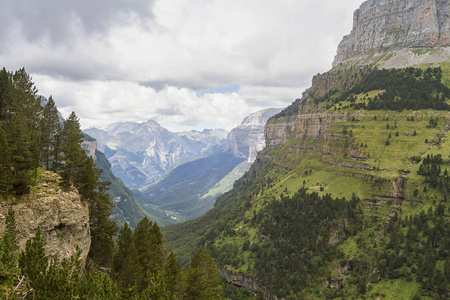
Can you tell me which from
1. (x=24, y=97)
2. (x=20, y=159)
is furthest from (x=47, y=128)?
(x=20, y=159)

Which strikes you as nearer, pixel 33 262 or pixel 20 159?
pixel 33 262

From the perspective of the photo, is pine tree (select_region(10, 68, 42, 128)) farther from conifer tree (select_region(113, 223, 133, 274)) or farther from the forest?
conifer tree (select_region(113, 223, 133, 274))

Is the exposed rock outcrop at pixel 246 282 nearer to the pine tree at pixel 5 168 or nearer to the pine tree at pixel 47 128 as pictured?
the pine tree at pixel 47 128

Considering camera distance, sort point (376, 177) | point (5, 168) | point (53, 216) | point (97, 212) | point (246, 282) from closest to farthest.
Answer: point (5, 168) < point (53, 216) < point (97, 212) < point (246, 282) < point (376, 177)

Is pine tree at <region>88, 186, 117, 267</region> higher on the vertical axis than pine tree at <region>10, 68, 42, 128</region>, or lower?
lower

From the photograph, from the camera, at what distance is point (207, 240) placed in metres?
191

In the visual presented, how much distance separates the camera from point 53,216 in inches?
1865

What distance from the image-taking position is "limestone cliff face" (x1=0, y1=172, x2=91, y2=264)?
42000 millimetres

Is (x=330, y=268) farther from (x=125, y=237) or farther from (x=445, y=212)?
(x=125, y=237)

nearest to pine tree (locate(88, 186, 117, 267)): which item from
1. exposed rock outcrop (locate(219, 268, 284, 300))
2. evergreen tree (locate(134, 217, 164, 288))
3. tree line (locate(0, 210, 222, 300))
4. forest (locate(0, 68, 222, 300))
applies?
forest (locate(0, 68, 222, 300))

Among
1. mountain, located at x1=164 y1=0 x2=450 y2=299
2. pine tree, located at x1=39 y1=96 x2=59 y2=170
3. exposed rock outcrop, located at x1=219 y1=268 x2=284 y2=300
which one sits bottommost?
exposed rock outcrop, located at x1=219 y1=268 x2=284 y2=300

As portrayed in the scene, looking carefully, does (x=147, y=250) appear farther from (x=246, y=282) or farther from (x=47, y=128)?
(x=246, y=282)

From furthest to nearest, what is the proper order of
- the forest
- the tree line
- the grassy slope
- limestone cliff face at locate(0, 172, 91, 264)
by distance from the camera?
the grassy slope → limestone cliff face at locate(0, 172, 91, 264) → the forest → the tree line

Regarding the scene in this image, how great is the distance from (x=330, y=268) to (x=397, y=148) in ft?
266
